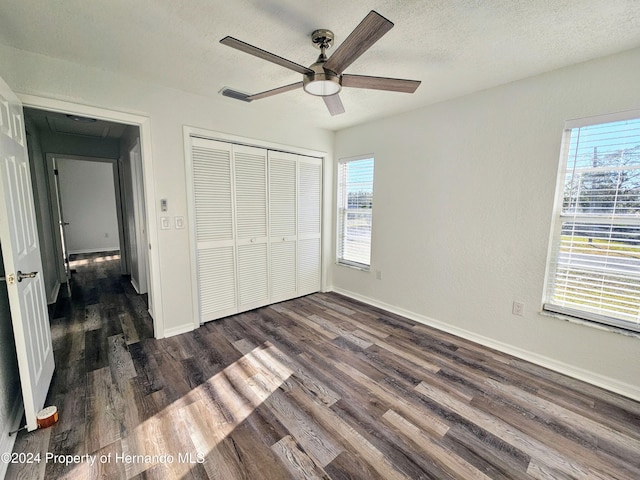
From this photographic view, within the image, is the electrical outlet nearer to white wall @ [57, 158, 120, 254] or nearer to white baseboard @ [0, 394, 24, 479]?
white baseboard @ [0, 394, 24, 479]

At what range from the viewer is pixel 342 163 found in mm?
4156

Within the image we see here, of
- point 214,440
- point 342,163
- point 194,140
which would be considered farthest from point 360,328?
point 194,140

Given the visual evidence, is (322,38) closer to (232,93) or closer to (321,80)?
(321,80)

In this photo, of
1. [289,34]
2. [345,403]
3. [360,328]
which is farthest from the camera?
[360,328]

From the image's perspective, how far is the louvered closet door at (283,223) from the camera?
3.61 metres

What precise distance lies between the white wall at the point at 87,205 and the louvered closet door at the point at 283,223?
546 cm

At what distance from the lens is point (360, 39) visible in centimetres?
138

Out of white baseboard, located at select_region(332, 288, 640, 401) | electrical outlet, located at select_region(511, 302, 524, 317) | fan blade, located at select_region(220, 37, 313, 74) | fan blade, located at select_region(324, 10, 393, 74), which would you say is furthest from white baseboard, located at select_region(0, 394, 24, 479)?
electrical outlet, located at select_region(511, 302, 524, 317)

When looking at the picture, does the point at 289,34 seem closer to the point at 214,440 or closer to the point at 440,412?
the point at 214,440

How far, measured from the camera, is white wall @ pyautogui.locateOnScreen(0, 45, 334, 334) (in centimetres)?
212

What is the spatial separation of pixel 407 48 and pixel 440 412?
8.31ft

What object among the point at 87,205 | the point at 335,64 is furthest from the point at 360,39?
the point at 87,205

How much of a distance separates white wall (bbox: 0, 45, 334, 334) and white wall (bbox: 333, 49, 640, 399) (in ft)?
5.72

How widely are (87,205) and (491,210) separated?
8875mm
